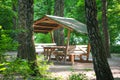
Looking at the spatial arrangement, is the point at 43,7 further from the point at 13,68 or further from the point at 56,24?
the point at 13,68

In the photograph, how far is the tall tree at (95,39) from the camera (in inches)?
379

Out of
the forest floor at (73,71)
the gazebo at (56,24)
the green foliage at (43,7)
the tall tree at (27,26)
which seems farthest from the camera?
the green foliage at (43,7)

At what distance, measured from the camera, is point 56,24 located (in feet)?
72.9

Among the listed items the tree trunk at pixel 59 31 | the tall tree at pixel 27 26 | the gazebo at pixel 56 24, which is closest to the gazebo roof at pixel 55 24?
the gazebo at pixel 56 24

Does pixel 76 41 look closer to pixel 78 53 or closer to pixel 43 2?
A: pixel 43 2

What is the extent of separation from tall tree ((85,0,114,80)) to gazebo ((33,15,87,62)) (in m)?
8.67

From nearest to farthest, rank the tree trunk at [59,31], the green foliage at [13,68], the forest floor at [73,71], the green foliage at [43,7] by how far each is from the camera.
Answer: the green foliage at [13,68], the forest floor at [73,71], the tree trunk at [59,31], the green foliage at [43,7]

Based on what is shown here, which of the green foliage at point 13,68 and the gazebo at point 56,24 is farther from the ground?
the green foliage at point 13,68

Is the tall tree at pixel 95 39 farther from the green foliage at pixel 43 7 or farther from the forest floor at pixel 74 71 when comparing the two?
the green foliage at pixel 43 7

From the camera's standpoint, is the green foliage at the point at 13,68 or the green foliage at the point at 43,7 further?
the green foliage at the point at 43,7

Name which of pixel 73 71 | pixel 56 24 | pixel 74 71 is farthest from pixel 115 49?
pixel 73 71

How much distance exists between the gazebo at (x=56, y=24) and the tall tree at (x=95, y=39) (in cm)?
867

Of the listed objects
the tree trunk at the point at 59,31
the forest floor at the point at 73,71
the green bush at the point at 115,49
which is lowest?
the green bush at the point at 115,49

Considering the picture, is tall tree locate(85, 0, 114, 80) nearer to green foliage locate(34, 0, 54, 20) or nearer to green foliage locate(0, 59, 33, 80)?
green foliage locate(0, 59, 33, 80)
